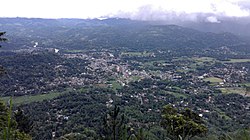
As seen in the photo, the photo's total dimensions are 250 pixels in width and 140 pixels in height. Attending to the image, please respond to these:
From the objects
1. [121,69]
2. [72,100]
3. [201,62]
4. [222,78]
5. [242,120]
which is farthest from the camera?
[201,62]

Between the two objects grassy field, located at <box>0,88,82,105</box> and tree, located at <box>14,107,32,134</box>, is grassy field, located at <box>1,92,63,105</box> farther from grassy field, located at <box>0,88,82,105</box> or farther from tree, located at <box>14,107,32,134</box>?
tree, located at <box>14,107,32,134</box>

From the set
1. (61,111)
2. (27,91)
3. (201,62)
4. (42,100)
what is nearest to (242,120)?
(61,111)

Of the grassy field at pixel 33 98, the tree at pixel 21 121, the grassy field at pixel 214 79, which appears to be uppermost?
the tree at pixel 21 121

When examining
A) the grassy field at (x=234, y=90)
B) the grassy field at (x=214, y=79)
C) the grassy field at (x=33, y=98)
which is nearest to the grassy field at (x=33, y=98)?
the grassy field at (x=33, y=98)

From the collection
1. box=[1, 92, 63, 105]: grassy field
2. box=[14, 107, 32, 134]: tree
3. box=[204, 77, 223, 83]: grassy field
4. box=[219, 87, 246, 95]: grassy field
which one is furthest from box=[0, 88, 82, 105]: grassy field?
box=[204, 77, 223, 83]: grassy field

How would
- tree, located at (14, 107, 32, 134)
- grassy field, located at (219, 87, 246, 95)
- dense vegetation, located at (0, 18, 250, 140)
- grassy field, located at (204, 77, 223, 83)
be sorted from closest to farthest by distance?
tree, located at (14, 107, 32, 134) < dense vegetation, located at (0, 18, 250, 140) < grassy field, located at (219, 87, 246, 95) < grassy field, located at (204, 77, 223, 83)

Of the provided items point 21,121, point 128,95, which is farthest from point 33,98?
point 21,121

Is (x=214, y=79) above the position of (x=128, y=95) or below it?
below

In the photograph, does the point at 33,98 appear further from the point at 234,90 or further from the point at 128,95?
the point at 234,90

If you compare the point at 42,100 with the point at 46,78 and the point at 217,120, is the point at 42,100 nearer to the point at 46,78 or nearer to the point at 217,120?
the point at 46,78

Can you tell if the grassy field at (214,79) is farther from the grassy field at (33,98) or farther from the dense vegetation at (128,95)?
the grassy field at (33,98)

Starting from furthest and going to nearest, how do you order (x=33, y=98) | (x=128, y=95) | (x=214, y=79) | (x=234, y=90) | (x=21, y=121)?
(x=214, y=79) → (x=234, y=90) → (x=128, y=95) → (x=33, y=98) → (x=21, y=121)
